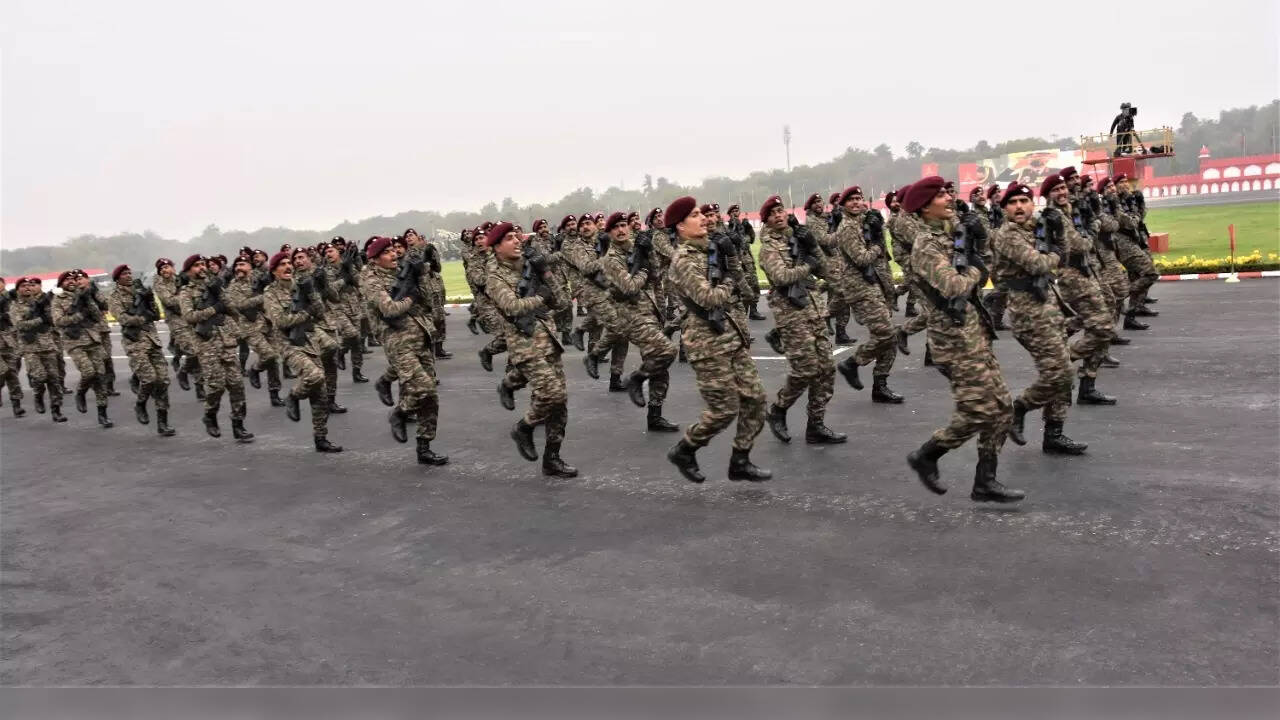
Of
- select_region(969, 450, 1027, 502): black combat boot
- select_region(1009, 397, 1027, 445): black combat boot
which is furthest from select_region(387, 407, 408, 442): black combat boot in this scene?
select_region(1009, 397, 1027, 445): black combat boot

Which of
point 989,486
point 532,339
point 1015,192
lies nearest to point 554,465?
point 532,339

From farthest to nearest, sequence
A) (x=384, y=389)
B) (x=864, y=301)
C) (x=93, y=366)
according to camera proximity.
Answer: (x=93, y=366) < (x=384, y=389) < (x=864, y=301)

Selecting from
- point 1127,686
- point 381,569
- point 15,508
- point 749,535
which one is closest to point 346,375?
point 15,508

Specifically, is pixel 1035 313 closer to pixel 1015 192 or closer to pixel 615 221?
pixel 1015 192

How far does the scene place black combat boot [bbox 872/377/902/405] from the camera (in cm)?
948

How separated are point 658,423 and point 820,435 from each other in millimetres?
1753

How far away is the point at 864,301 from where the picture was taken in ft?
31.7

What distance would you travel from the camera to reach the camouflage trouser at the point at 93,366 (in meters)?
12.1

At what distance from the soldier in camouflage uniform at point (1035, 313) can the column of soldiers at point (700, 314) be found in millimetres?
15

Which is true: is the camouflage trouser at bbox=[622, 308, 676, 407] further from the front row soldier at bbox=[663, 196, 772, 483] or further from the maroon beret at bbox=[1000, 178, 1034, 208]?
the maroon beret at bbox=[1000, 178, 1034, 208]

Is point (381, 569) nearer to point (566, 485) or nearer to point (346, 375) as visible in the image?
point (566, 485)

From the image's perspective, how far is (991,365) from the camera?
603cm

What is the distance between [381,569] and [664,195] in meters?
110

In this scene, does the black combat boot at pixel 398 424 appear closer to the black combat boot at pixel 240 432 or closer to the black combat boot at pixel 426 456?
the black combat boot at pixel 426 456
